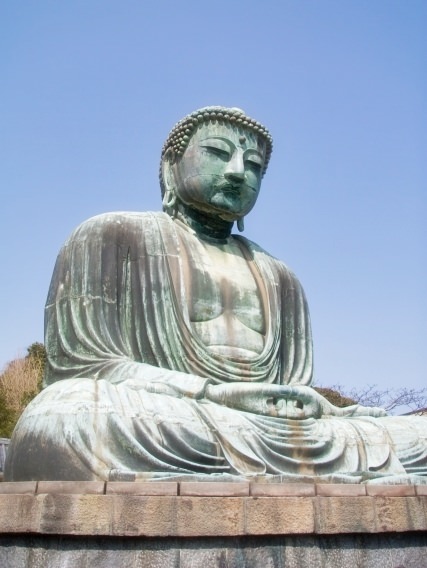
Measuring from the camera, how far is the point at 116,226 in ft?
21.7

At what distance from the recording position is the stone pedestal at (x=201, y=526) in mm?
3947

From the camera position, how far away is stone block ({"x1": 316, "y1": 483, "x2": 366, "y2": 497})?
4.50 m

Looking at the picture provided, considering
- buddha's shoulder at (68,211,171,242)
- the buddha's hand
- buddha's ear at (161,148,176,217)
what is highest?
buddha's ear at (161,148,176,217)

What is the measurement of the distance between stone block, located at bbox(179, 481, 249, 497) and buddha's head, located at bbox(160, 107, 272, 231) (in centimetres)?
333

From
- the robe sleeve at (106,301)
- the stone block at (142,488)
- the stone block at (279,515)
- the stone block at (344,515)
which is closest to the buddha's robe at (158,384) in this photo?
the robe sleeve at (106,301)

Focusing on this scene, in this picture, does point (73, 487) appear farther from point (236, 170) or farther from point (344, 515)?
point (236, 170)

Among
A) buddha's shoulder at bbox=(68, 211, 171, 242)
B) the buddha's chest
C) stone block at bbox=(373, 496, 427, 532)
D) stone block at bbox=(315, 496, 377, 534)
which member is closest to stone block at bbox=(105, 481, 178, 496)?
stone block at bbox=(315, 496, 377, 534)

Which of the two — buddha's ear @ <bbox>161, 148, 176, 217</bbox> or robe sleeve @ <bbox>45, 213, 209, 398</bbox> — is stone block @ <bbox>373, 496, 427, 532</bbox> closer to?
robe sleeve @ <bbox>45, 213, 209, 398</bbox>

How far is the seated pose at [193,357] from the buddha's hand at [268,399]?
0.03ft

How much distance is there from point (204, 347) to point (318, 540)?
2292 millimetres

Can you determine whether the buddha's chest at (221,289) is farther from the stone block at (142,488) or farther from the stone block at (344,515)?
the stone block at (344,515)

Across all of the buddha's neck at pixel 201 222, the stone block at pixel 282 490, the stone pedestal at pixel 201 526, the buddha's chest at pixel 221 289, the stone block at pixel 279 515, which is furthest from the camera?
the buddha's neck at pixel 201 222

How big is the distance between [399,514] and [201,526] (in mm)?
1304

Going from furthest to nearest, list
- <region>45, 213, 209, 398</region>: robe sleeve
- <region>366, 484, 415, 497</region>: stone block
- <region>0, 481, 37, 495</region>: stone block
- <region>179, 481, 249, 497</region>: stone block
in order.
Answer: <region>45, 213, 209, 398</region>: robe sleeve, <region>366, 484, 415, 497</region>: stone block, <region>0, 481, 37, 495</region>: stone block, <region>179, 481, 249, 497</region>: stone block
